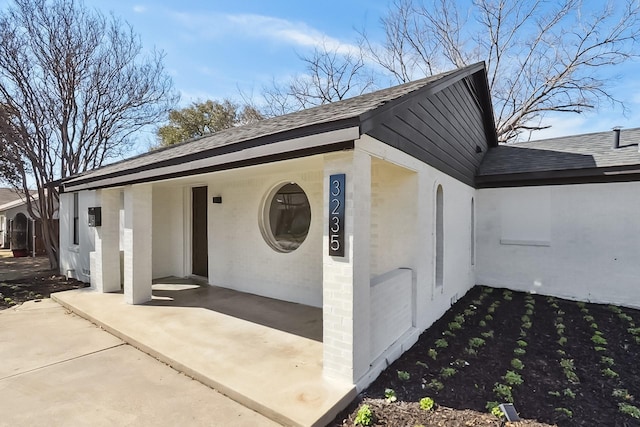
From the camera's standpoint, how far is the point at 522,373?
4.01m

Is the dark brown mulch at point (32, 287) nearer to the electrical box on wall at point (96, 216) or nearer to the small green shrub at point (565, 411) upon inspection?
the electrical box on wall at point (96, 216)

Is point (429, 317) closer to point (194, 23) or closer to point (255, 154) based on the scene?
point (255, 154)

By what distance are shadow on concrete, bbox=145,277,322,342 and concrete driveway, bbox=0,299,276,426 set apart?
65.4 inches

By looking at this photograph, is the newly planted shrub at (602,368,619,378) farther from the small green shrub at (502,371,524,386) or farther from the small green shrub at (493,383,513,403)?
the small green shrub at (493,383,513,403)

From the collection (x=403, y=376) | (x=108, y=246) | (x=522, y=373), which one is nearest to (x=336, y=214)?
(x=403, y=376)

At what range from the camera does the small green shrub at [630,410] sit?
3168mm

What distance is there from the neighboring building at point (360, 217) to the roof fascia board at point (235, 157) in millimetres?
21

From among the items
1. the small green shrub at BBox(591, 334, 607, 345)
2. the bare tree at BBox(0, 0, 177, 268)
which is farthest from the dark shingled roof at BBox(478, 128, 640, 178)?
the bare tree at BBox(0, 0, 177, 268)

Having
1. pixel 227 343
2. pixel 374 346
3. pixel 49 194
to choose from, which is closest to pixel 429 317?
pixel 374 346

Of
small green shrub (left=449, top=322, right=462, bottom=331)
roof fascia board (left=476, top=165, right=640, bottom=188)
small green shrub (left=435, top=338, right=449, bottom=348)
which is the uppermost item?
roof fascia board (left=476, top=165, right=640, bottom=188)

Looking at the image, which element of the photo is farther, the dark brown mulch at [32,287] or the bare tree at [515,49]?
the bare tree at [515,49]

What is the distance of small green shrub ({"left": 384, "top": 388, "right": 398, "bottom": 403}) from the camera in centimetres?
325

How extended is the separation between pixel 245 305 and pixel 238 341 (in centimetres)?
183

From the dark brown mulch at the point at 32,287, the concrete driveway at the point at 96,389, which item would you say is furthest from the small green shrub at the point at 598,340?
the dark brown mulch at the point at 32,287
